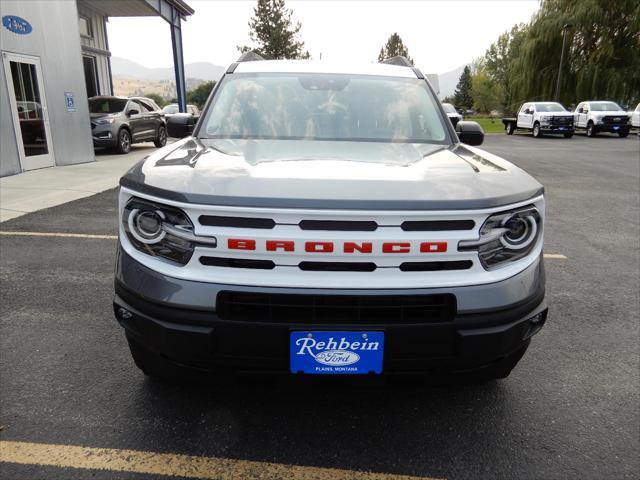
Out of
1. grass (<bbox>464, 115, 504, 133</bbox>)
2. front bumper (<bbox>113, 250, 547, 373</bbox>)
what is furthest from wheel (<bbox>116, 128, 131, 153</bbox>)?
grass (<bbox>464, 115, 504, 133</bbox>)

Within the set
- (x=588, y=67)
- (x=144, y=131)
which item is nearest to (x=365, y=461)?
(x=144, y=131)

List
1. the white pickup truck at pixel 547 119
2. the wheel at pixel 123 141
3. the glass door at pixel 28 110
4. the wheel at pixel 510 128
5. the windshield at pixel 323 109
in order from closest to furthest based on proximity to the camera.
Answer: the windshield at pixel 323 109
the glass door at pixel 28 110
the wheel at pixel 123 141
the white pickup truck at pixel 547 119
the wheel at pixel 510 128

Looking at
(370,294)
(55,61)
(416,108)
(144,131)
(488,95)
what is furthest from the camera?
(488,95)

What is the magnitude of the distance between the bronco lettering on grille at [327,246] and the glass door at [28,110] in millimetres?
10191

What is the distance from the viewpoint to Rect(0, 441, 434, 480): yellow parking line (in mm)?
1980

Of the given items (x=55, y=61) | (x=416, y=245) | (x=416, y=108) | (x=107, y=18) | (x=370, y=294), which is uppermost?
(x=107, y=18)

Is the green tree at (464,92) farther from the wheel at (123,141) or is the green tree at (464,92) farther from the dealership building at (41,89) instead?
the dealership building at (41,89)

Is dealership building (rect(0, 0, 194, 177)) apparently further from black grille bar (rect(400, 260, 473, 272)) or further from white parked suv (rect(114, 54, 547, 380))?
black grille bar (rect(400, 260, 473, 272))

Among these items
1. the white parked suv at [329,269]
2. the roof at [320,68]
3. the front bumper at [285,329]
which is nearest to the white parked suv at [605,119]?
the roof at [320,68]

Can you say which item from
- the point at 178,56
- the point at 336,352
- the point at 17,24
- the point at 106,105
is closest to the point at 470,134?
the point at 336,352

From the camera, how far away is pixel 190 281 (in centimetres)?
182

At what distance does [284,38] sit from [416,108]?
4515cm

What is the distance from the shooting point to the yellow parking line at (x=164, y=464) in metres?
1.98

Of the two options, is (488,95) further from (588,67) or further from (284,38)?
(588,67)
